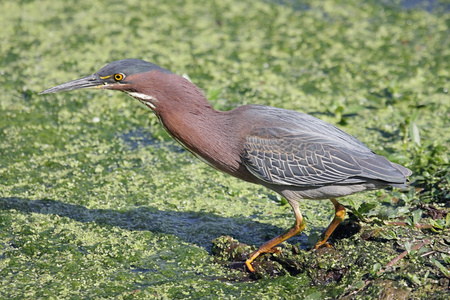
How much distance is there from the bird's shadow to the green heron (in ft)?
1.57

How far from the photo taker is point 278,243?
4062mm

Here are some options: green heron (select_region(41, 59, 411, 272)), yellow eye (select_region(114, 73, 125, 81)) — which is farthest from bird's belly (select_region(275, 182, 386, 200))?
yellow eye (select_region(114, 73, 125, 81))

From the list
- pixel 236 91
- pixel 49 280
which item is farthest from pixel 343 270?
pixel 236 91

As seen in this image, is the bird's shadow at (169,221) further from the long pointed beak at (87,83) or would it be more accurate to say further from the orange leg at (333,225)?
the long pointed beak at (87,83)

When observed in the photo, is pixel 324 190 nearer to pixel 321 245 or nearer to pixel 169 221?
pixel 321 245

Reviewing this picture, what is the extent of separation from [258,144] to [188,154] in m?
1.65

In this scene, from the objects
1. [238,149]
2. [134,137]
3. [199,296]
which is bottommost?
[199,296]

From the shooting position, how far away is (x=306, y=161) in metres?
3.98

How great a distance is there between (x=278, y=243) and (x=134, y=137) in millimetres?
2273

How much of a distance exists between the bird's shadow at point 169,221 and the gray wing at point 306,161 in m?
0.71

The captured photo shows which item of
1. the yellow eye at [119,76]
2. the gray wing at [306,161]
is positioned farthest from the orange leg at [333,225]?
the yellow eye at [119,76]

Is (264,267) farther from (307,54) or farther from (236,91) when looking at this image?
(307,54)

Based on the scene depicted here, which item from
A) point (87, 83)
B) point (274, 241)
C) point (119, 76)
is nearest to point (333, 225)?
point (274, 241)

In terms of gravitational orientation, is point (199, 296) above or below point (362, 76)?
below
